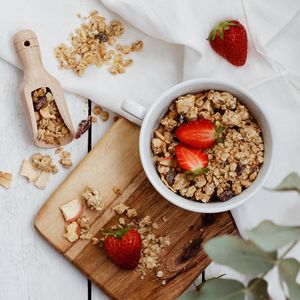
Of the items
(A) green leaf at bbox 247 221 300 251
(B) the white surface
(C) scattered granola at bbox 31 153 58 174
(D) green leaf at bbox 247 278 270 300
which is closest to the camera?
(A) green leaf at bbox 247 221 300 251

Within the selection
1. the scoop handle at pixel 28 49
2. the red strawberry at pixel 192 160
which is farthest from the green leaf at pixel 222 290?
the scoop handle at pixel 28 49

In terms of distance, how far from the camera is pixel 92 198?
3.79 ft

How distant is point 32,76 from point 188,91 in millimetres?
270

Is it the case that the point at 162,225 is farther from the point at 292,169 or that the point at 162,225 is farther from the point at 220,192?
the point at 292,169

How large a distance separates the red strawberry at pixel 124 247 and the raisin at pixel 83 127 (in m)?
0.19

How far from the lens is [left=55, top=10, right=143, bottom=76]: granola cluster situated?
3.94 feet

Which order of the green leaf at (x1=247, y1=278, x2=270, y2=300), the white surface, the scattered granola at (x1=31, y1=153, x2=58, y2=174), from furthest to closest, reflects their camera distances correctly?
the scattered granola at (x1=31, y1=153, x2=58, y2=174) → the white surface → the green leaf at (x1=247, y1=278, x2=270, y2=300)

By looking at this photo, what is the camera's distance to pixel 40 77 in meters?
1.16

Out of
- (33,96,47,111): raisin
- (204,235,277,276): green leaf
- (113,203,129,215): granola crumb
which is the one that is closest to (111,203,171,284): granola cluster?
(113,203,129,215): granola crumb

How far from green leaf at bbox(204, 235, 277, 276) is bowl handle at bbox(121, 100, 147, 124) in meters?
0.33

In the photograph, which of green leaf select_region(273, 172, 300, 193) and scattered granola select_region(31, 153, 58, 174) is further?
scattered granola select_region(31, 153, 58, 174)

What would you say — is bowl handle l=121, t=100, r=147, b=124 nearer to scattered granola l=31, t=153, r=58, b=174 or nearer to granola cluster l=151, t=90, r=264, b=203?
granola cluster l=151, t=90, r=264, b=203

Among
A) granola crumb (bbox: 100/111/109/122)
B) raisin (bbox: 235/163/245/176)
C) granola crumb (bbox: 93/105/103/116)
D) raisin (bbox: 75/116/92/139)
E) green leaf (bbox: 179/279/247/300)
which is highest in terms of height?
green leaf (bbox: 179/279/247/300)

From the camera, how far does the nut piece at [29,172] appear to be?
1202 millimetres
